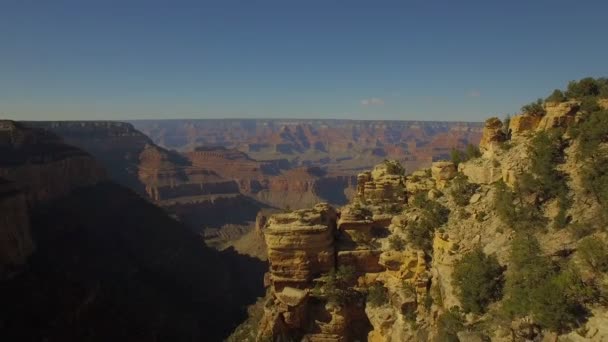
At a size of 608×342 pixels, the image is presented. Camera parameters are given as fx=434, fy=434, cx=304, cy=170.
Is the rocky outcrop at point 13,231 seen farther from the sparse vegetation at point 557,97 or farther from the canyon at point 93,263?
the sparse vegetation at point 557,97

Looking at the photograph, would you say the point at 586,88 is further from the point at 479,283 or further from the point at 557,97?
the point at 479,283

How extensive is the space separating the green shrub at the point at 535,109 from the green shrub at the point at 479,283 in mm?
13590

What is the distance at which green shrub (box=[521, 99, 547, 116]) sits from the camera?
→ 32062 mm

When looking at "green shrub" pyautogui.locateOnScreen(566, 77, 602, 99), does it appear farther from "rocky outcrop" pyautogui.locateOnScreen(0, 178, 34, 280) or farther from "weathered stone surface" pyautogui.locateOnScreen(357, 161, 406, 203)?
"rocky outcrop" pyautogui.locateOnScreen(0, 178, 34, 280)

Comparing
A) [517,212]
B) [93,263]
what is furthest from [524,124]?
[93,263]

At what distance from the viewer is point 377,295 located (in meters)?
30.1

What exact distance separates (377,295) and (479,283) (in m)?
8.48

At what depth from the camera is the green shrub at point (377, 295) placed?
29.9 meters

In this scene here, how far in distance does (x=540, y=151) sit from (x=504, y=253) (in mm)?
7514

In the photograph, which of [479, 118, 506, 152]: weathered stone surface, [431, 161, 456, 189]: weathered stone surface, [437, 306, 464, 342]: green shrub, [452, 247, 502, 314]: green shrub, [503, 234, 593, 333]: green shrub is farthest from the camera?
[431, 161, 456, 189]: weathered stone surface

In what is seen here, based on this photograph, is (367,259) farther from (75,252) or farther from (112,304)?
(75,252)

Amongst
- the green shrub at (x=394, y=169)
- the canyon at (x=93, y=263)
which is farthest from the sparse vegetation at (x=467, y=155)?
the canyon at (x=93, y=263)

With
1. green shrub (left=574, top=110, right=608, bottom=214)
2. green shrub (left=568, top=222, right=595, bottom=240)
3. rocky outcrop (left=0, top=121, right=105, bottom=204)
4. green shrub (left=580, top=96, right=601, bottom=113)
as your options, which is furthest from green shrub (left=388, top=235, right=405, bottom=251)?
rocky outcrop (left=0, top=121, right=105, bottom=204)

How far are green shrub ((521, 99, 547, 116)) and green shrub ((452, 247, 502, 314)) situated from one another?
535 inches
